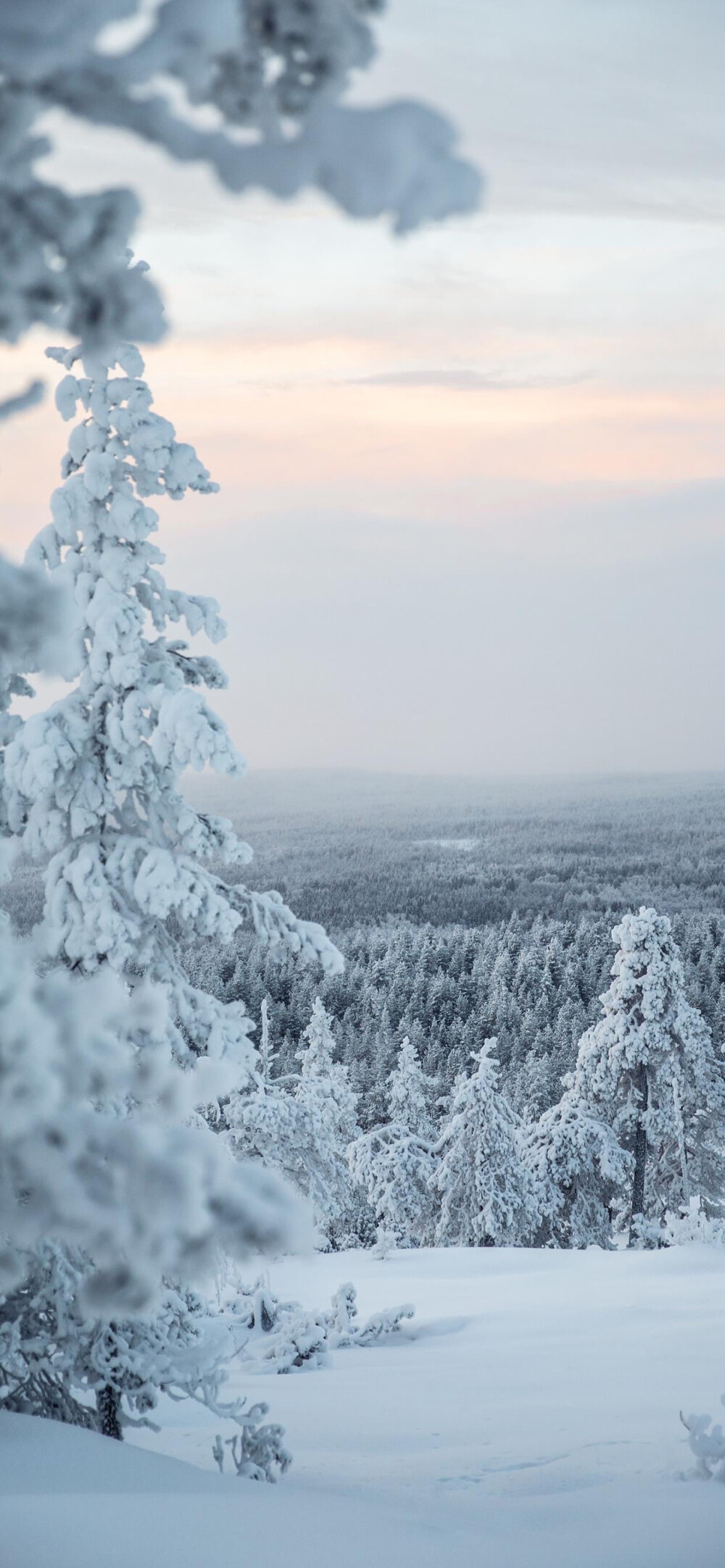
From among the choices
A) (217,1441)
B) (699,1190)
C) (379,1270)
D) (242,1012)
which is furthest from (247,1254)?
(699,1190)

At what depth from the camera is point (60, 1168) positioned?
2.09 metres

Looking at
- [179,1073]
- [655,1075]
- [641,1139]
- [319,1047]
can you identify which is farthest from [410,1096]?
[179,1073]

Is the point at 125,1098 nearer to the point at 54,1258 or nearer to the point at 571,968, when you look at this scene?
the point at 54,1258

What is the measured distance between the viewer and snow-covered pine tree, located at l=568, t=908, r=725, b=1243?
28.9 metres

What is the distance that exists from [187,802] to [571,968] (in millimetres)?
87389

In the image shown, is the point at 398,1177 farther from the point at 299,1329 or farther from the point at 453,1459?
the point at 453,1459

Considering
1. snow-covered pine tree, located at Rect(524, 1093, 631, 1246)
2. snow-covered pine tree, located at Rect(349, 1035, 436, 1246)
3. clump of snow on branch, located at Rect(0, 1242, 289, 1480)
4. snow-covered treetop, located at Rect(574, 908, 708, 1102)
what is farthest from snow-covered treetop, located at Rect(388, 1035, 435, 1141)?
clump of snow on branch, located at Rect(0, 1242, 289, 1480)

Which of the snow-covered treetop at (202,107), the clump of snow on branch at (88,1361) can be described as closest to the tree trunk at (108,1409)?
the clump of snow on branch at (88,1361)

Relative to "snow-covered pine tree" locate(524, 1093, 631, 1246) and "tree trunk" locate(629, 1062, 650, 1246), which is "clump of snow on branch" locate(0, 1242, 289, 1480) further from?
"tree trunk" locate(629, 1062, 650, 1246)

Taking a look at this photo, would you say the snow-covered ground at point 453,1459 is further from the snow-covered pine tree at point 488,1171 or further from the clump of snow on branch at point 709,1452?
the snow-covered pine tree at point 488,1171

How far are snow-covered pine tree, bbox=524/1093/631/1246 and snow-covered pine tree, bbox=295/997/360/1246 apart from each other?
215 inches

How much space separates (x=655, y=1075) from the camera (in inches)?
1170

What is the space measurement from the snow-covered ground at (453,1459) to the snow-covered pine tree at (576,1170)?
38.2 ft

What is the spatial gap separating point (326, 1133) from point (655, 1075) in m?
15.5
